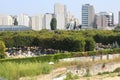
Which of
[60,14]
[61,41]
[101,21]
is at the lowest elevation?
[61,41]

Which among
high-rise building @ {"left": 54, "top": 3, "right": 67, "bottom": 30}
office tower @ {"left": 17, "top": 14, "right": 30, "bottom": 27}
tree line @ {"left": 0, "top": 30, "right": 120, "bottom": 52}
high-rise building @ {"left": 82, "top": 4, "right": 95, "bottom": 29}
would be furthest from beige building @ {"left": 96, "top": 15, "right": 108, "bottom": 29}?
tree line @ {"left": 0, "top": 30, "right": 120, "bottom": 52}

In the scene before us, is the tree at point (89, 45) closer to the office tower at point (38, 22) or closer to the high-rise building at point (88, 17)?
the office tower at point (38, 22)

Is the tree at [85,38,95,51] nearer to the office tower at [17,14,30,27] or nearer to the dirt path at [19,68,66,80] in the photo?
the dirt path at [19,68,66,80]

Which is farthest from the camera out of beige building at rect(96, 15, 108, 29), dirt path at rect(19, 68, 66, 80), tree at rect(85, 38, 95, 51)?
beige building at rect(96, 15, 108, 29)

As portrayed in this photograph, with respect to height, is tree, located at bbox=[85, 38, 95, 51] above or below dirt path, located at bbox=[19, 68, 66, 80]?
above

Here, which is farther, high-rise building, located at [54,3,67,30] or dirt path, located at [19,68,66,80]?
high-rise building, located at [54,3,67,30]

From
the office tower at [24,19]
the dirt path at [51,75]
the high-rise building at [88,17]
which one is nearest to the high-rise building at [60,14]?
the office tower at [24,19]

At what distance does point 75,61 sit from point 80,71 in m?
3.18

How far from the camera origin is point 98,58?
38250mm

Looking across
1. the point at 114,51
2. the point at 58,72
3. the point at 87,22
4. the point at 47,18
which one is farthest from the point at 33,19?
the point at 58,72

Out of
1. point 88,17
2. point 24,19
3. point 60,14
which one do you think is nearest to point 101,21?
point 88,17

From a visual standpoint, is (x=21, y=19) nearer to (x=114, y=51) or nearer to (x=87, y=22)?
(x=87, y=22)

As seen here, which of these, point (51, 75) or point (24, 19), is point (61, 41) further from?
point (24, 19)

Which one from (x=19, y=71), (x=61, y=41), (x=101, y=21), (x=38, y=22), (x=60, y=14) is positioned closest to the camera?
(x=19, y=71)
